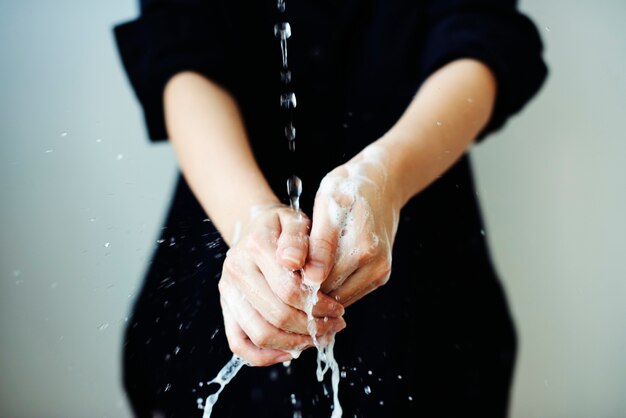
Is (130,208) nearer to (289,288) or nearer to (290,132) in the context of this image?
(290,132)

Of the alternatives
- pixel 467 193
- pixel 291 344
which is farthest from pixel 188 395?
pixel 467 193

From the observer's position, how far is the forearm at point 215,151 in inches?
17.7

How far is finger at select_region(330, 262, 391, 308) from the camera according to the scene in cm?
39

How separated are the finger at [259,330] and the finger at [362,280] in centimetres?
4

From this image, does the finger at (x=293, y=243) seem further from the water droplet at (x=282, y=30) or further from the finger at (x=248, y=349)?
the water droplet at (x=282, y=30)

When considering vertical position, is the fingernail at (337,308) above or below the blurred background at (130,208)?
above

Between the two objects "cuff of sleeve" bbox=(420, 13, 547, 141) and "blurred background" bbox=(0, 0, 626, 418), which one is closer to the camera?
"cuff of sleeve" bbox=(420, 13, 547, 141)

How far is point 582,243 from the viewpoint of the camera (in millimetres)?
830

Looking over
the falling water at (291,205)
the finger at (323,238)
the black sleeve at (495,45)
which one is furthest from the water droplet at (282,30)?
the finger at (323,238)

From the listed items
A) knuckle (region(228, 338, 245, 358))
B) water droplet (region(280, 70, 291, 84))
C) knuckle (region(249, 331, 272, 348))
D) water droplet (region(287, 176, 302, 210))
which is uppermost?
water droplet (region(280, 70, 291, 84))

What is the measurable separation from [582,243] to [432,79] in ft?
1.42

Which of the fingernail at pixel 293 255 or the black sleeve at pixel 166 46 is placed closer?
the fingernail at pixel 293 255

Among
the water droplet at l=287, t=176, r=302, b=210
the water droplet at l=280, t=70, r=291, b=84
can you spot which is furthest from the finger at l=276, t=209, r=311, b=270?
the water droplet at l=280, t=70, r=291, b=84

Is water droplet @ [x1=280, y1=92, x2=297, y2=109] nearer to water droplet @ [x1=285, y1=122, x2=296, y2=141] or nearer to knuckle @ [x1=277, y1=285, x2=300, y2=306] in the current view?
water droplet @ [x1=285, y1=122, x2=296, y2=141]
